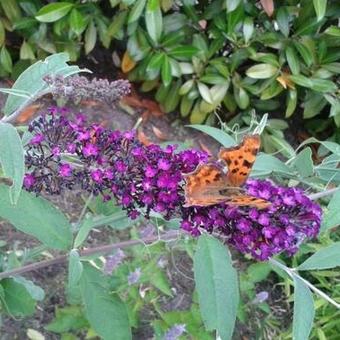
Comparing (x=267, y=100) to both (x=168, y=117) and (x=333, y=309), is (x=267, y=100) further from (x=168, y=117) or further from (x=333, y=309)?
(x=333, y=309)

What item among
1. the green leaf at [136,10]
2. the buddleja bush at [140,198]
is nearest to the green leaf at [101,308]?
the buddleja bush at [140,198]

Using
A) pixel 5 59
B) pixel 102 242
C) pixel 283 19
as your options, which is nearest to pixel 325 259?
pixel 102 242

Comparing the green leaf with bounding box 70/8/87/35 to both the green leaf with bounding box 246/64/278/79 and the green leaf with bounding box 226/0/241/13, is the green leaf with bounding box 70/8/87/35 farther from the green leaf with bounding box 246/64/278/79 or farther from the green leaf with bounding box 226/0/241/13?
the green leaf with bounding box 246/64/278/79

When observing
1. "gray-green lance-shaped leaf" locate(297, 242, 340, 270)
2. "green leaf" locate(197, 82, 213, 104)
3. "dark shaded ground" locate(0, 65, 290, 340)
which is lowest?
"dark shaded ground" locate(0, 65, 290, 340)

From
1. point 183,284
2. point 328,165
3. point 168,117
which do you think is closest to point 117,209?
point 328,165

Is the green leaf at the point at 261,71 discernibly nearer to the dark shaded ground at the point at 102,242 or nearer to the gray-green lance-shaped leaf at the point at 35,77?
the dark shaded ground at the point at 102,242

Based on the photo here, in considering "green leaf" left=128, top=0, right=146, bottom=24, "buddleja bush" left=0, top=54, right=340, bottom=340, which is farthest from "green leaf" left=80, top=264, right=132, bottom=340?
"green leaf" left=128, top=0, right=146, bottom=24
